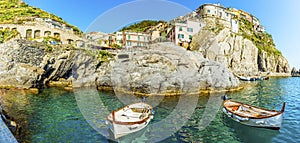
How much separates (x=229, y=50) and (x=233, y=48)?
2271mm

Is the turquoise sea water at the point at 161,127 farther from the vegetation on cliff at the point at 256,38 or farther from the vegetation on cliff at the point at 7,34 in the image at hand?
the vegetation on cliff at the point at 256,38

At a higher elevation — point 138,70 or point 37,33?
point 37,33

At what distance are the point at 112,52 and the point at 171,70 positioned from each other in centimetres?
2041

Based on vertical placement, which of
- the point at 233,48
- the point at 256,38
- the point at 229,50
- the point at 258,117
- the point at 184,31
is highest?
the point at 256,38

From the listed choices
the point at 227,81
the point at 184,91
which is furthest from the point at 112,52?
the point at 227,81

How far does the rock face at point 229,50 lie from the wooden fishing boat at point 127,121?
133ft

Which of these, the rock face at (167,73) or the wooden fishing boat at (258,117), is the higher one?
the rock face at (167,73)

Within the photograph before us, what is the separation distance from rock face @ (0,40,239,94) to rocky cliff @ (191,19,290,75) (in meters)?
19.5

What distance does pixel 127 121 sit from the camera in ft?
42.3

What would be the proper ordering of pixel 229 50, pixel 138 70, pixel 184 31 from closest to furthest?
pixel 138 70 < pixel 184 31 < pixel 229 50

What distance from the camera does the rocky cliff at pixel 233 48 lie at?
52.3 metres

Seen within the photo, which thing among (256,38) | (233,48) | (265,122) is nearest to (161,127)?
(265,122)

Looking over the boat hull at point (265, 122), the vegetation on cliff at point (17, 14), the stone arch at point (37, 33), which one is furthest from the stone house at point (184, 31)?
the boat hull at point (265, 122)

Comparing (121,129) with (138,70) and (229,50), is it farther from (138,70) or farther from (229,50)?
(229,50)
